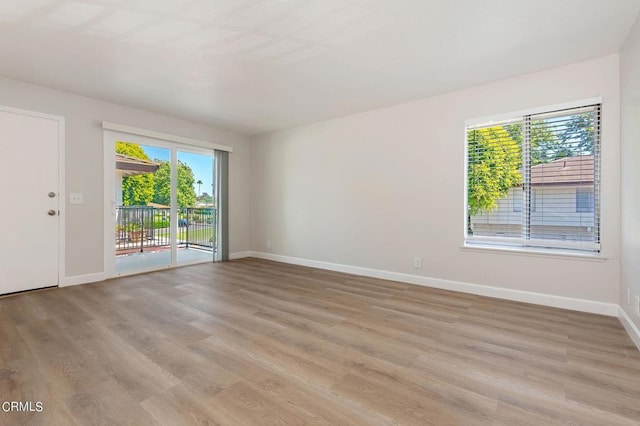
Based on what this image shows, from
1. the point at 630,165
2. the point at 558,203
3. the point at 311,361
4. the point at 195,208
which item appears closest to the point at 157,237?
the point at 195,208

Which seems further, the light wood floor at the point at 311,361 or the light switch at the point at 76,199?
the light switch at the point at 76,199

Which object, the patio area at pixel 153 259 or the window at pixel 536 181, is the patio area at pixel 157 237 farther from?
the window at pixel 536 181

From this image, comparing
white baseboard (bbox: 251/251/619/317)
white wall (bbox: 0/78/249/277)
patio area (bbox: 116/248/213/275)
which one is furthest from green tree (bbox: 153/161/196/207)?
white baseboard (bbox: 251/251/619/317)

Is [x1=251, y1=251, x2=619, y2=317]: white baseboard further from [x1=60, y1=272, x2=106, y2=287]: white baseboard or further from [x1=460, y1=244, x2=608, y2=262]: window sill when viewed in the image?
[x1=60, y1=272, x2=106, y2=287]: white baseboard

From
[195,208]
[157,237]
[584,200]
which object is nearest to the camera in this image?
[584,200]

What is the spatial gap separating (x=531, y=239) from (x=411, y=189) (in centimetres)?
146

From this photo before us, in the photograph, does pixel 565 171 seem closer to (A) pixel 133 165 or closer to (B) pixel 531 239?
(B) pixel 531 239

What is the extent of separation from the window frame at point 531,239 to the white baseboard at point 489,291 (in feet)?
1.53

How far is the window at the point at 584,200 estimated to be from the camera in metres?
2.96

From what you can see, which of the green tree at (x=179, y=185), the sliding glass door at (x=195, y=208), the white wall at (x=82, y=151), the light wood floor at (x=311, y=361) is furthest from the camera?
the sliding glass door at (x=195, y=208)

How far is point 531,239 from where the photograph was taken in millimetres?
3293

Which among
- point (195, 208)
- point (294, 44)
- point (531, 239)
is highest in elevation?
point (294, 44)

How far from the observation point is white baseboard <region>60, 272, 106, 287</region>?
385cm

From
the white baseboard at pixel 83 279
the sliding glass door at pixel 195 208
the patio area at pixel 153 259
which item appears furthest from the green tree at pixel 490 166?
the white baseboard at pixel 83 279
